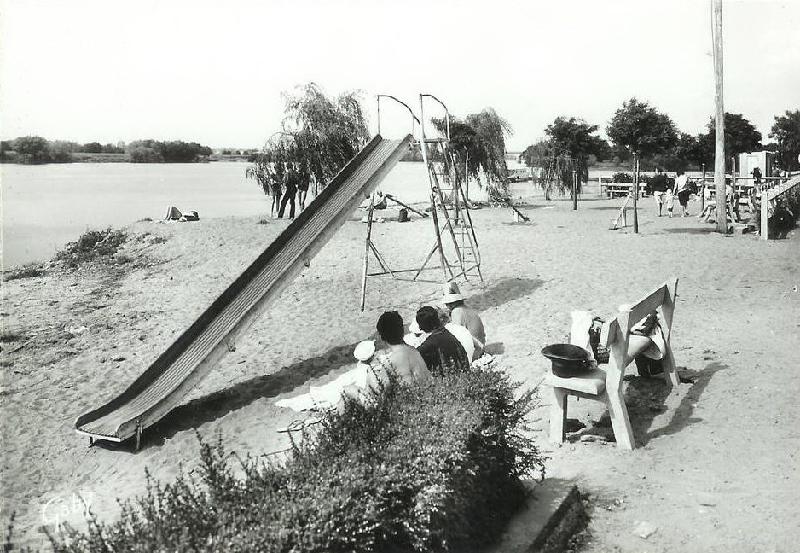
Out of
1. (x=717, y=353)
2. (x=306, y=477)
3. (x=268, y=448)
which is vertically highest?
(x=306, y=477)

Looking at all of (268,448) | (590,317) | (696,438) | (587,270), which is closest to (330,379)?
(268,448)

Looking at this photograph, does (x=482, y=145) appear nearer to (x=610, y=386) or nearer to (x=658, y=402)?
(x=658, y=402)

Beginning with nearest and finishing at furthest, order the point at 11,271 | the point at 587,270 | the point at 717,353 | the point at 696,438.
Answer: the point at 696,438 → the point at 717,353 → the point at 587,270 → the point at 11,271

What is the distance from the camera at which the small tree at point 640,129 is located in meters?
21.2

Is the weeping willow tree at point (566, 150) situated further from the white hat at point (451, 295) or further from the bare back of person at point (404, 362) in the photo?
the bare back of person at point (404, 362)

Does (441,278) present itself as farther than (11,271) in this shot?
No

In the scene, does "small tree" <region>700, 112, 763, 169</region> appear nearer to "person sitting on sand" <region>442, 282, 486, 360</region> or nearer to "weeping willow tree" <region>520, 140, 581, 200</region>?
"weeping willow tree" <region>520, 140, 581, 200</region>

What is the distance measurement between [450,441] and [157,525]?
1.45 m

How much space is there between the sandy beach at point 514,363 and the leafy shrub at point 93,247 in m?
2.31

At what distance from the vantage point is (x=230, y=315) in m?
8.97

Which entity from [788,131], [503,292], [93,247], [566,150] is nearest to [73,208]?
[93,247]

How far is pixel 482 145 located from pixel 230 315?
2123 cm

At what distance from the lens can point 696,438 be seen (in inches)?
223

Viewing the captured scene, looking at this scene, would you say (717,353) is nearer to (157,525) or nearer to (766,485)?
(766,485)
